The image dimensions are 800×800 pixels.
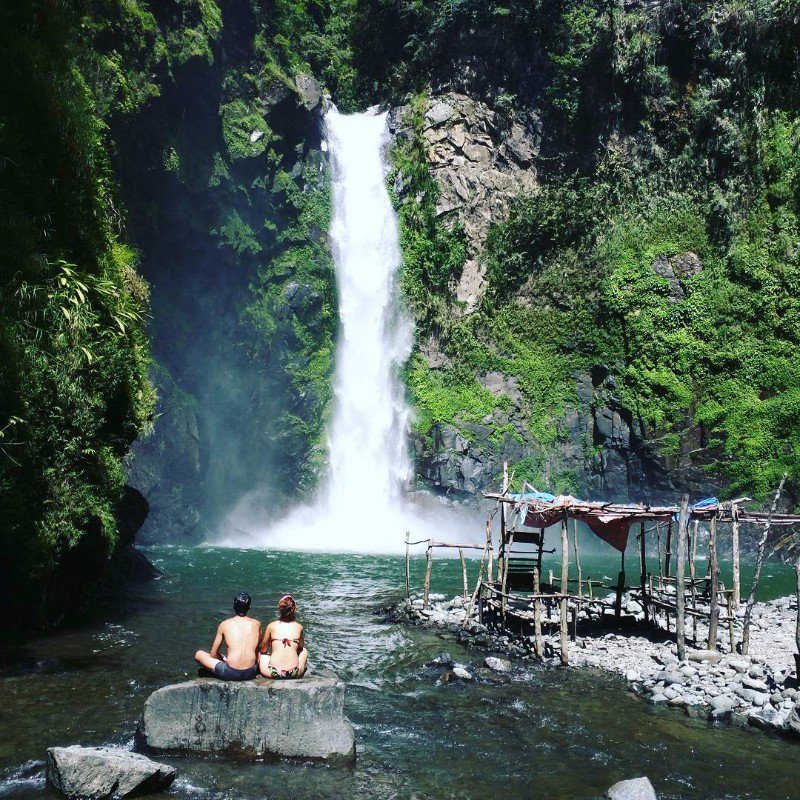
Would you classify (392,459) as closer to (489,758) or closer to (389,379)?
(389,379)

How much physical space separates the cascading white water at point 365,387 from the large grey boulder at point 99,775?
22.8 meters

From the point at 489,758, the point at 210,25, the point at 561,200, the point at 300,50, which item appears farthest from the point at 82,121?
the point at 300,50

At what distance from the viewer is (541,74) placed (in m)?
35.3

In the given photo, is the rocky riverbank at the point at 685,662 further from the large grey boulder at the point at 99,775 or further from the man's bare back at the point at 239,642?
the large grey boulder at the point at 99,775

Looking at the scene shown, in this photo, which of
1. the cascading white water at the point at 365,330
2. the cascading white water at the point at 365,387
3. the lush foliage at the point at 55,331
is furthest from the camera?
the cascading white water at the point at 365,330

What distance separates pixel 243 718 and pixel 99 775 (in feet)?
4.42

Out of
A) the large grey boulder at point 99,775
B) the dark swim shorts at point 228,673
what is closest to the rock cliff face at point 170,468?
the dark swim shorts at point 228,673

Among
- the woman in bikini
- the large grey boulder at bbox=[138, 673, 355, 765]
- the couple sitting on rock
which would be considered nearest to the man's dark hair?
the couple sitting on rock

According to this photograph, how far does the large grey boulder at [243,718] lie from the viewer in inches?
248

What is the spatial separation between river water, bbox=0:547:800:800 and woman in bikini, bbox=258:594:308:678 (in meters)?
0.80

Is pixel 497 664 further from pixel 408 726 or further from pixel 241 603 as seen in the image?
pixel 241 603

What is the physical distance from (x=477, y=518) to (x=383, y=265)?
13466 millimetres

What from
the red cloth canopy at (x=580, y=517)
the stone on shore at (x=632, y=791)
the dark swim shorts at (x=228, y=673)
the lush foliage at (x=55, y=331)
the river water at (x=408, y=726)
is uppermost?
the lush foliage at (x=55, y=331)

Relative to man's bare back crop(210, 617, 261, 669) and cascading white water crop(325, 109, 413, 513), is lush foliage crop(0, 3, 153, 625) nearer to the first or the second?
man's bare back crop(210, 617, 261, 669)
